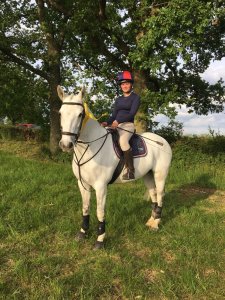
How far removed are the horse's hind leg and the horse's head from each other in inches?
117

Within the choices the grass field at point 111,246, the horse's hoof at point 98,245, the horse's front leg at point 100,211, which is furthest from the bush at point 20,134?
the horse's hoof at point 98,245

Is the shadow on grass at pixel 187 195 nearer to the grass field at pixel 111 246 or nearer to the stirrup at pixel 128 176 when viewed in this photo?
the grass field at pixel 111 246

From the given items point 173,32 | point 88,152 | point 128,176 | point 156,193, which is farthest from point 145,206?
point 173,32

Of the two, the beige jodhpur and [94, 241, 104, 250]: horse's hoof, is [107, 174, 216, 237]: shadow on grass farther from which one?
the beige jodhpur

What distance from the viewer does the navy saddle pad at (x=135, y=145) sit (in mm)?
6324

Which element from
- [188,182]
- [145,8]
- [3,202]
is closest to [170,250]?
[3,202]

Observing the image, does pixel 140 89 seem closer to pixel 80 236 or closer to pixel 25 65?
pixel 25 65

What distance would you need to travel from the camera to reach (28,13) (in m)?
16.6

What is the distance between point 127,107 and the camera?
6.71m

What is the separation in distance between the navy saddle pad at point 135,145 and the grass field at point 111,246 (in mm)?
1553

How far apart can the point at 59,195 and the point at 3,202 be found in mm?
1537

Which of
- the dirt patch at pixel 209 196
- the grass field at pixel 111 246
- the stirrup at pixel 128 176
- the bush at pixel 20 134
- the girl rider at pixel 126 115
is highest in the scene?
the girl rider at pixel 126 115

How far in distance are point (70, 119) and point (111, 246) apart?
253 centimetres

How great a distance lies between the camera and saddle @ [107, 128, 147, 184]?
6.30m
